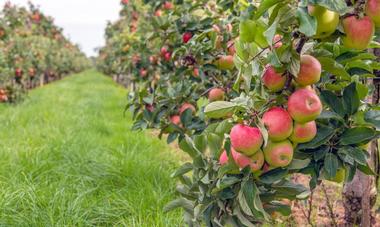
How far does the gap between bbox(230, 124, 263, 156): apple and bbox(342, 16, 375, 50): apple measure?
0.91 ft

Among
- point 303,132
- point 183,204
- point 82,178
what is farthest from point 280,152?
point 82,178

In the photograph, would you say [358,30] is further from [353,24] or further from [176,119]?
[176,119]

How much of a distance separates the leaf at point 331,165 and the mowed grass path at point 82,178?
1028 mm

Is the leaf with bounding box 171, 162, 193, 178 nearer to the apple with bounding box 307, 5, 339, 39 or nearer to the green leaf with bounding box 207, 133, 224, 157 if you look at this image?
the green leaf with bounding box 207, 133, 224, 157

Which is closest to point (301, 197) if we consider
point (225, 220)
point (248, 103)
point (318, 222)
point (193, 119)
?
point (225, 220)

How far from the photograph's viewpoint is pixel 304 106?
2.94ft

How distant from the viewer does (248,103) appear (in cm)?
97

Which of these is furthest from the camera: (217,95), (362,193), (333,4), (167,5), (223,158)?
(167,5)

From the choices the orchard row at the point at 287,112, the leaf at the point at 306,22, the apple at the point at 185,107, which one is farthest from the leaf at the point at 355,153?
the apple at the point at 185,107

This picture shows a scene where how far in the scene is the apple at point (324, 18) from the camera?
82 cm

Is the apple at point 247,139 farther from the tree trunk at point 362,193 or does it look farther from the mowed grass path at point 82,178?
the mowed grass path at point 82,178

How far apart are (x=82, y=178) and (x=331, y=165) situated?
183 cm

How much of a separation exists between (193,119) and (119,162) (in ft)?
3.22

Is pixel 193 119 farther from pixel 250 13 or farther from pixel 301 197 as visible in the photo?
pixel 250 13
